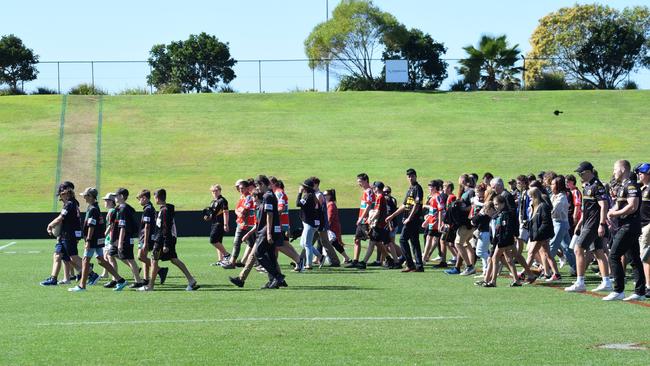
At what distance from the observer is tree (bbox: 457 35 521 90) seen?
207 ft

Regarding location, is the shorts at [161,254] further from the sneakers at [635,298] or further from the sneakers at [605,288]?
the sneakers at [635,298]

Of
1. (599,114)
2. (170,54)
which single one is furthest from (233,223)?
(170,54)

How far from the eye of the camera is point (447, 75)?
63000mm

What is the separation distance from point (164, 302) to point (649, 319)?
655 cm

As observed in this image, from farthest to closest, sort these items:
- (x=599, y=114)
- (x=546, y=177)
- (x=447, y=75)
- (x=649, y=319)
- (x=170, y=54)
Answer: (x=170, y=54) < (x=447, y=75) < (x=599, y=114) < (x=546, y=177) < (x=649, y=319)

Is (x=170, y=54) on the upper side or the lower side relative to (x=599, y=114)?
upper

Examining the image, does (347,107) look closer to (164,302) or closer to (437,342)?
(164,302)

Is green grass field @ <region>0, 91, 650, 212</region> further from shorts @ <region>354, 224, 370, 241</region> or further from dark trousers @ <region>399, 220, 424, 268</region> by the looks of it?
dark trousers @ <region>399, 220, 424, 268</region>

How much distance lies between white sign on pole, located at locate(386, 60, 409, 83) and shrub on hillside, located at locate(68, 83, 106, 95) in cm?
1693

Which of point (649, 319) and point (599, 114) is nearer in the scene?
point (649, 319)

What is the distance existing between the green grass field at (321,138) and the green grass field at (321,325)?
2286 cm

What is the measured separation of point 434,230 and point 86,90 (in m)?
42.0

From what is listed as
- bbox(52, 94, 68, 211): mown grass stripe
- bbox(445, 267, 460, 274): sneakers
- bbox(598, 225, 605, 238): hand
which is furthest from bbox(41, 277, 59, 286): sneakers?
bbox(52, 94, 68, 211): mown grass stripe

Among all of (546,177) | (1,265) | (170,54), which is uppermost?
(170,54)
